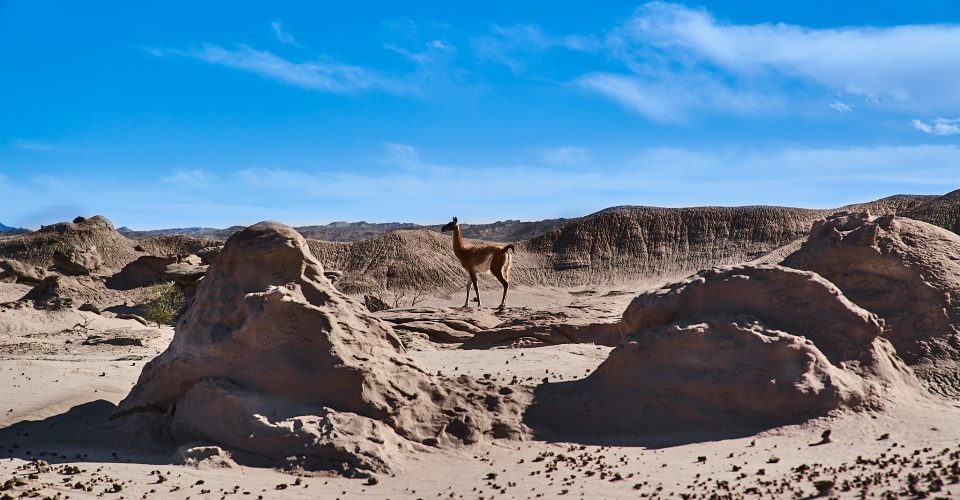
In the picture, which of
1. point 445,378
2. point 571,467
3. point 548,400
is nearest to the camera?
point 571,467

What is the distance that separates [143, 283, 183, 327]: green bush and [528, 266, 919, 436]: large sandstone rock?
14.8m

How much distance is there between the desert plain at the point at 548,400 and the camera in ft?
27.7

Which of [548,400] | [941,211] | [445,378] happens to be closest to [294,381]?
[445,378]

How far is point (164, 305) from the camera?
24.5 m

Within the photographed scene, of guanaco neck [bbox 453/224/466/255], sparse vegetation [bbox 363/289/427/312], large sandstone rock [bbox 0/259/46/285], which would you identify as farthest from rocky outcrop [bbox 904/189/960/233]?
large sandstone rock [bbox 0/259/46/285]

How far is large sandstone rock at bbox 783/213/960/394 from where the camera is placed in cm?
1105

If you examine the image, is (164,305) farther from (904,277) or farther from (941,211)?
(941,211)

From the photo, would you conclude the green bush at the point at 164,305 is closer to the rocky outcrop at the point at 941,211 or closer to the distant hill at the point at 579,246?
the distant hill at the point at 579,246

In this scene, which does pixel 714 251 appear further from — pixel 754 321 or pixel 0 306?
pixel 754 321

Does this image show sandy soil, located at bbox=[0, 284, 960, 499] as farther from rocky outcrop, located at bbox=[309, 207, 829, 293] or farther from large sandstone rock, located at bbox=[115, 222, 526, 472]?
rocky outcrop, located at bbox=[309, 207, 829, 293]

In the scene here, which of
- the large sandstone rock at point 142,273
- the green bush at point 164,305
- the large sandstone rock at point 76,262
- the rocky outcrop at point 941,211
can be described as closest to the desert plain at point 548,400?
the green bush at point 164,305

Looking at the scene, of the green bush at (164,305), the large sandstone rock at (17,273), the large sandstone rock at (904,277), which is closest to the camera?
the large sandstone rock at (904,277)

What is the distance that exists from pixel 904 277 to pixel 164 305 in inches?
741

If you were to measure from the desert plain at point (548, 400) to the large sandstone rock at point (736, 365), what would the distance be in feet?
0.08
